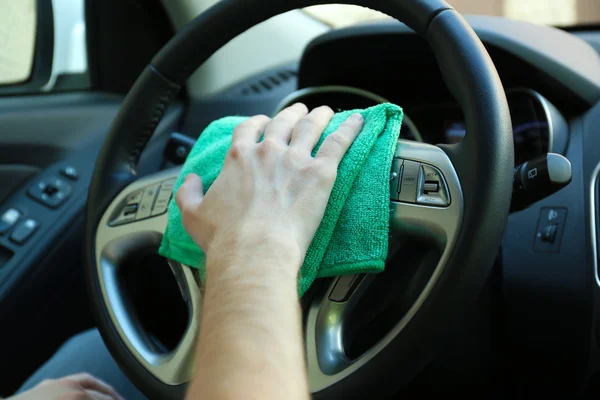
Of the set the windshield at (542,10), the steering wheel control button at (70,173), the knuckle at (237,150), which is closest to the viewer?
the knuckle at (237,150)

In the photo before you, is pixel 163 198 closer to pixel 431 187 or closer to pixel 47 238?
pixel 431 187

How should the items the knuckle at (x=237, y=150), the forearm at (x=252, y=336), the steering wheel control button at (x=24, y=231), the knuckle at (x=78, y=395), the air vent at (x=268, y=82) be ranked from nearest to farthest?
1. the forearm at (x=252, y=336)
2. the knuckle at (x=237, y=150)
3. the knuckle at (x=78, y=395)
4. the steering wheel control button at (x=24, y=231)
5. the air vent at (x=268, y=82)

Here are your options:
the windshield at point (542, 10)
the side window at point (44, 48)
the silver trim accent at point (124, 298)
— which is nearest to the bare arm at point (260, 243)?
the silver trim accent at point (124, 298)

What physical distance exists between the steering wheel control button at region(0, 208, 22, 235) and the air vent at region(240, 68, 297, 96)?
0.58 meters

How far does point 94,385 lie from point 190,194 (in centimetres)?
35

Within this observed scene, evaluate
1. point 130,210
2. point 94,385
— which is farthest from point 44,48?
point 94,385

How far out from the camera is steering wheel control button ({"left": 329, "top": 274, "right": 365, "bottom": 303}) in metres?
0.62

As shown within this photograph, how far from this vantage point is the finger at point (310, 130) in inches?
25.2

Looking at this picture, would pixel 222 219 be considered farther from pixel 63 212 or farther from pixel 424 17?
pixel 63 212

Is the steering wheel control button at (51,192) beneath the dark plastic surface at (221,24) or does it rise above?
beneath

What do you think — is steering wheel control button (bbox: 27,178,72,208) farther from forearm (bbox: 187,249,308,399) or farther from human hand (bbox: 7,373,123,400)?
forearm (bbox: 187,249,308,399)

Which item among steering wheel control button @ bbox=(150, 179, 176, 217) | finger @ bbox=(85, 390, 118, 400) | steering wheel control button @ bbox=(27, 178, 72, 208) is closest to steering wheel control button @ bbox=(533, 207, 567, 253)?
steering wheel control button @ bbox=(150, 179, 176, 217)

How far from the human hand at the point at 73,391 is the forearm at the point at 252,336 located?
367mm

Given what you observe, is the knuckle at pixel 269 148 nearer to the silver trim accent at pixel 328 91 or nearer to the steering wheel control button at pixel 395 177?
the steering wheel control button at pixel 395 177
